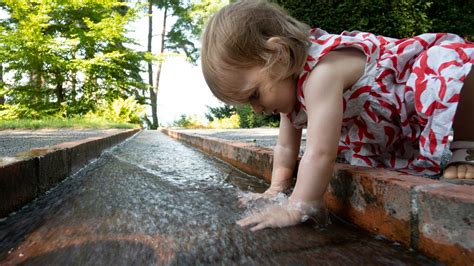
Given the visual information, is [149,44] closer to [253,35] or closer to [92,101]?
[92,101]

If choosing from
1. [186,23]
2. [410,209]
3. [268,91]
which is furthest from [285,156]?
[186,23]

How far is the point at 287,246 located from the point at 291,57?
79 cm

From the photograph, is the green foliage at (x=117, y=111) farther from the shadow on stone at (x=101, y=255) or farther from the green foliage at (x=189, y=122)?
the shadow on stone at (x=101, y=255)

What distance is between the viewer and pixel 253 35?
153 centimetres

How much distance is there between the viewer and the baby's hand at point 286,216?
131 centimetres

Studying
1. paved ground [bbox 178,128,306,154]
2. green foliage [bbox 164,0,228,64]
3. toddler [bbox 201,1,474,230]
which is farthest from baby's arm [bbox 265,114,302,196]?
green foliage [bbox 164,0,228,64]

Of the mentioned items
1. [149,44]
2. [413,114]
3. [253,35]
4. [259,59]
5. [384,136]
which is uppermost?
[149,44]

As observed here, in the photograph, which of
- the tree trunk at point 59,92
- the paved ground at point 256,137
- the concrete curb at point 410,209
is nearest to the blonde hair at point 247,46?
the concrete curb at point 410,209

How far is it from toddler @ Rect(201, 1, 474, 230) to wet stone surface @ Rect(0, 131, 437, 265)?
0.15m

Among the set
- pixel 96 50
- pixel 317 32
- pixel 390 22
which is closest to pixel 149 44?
pixel 96 50

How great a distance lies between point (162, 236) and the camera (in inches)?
47.0

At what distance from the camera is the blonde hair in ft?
4.95

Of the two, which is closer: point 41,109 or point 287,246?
point 287,246

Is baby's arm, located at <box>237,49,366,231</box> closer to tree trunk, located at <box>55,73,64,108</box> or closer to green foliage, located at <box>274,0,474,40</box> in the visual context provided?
green foliage, located at <box>274,0,474,40</box>
